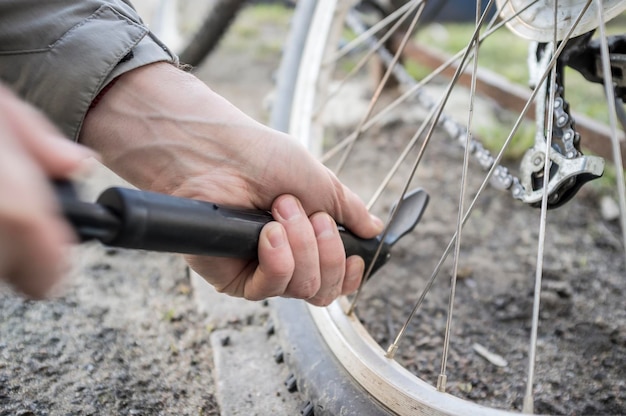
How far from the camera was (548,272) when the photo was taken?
130 cm

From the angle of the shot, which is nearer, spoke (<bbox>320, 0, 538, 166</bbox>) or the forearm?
the forearm

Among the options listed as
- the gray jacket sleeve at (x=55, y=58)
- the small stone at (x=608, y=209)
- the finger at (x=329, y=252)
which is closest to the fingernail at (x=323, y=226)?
the finger at (x=329, y=252)

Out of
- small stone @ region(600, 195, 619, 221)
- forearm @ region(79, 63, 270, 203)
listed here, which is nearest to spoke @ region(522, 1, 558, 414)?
forearm @ region(79, 63, 270, 203)

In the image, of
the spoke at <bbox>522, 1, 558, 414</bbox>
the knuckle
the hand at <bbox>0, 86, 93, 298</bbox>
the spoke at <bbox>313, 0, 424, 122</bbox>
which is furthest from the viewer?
the spoke at <bbox>313, 0, 424, 122</bbox>

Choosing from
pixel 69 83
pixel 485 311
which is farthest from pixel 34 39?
pixel 485 311

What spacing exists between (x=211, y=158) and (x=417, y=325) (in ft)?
1.80

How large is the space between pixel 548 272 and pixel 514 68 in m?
1.58

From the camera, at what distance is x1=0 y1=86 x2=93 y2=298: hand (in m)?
0.41

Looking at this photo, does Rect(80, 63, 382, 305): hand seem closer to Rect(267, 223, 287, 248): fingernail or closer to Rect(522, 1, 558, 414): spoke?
Rect(267, 223, 287, 248): fingernail

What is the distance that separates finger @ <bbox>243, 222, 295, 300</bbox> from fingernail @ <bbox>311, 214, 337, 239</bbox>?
0.24 ft

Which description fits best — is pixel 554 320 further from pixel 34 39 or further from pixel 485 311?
pixel 34 39

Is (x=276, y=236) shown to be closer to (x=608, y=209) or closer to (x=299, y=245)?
(x=299, y=245)

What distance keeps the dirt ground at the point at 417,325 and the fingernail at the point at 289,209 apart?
34cm

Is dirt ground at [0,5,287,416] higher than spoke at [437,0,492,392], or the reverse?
spoke at [437,0,492,392]
